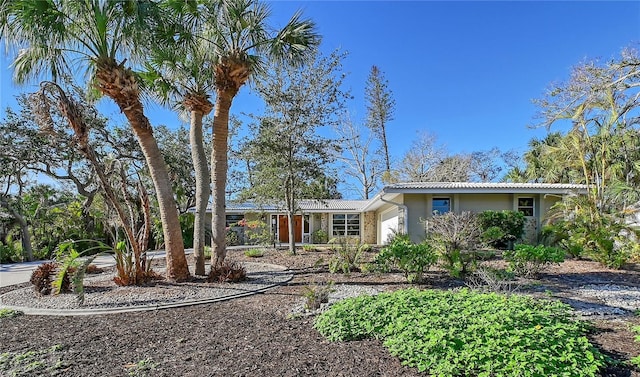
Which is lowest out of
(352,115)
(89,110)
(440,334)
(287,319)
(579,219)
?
(287,319)

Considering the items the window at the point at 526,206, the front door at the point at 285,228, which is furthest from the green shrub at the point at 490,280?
the front door at the point at 285,228

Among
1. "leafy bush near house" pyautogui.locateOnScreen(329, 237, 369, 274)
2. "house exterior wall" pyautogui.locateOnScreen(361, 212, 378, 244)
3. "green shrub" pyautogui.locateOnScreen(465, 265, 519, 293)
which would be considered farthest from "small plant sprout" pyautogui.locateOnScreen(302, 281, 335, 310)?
"house exterior wall" pyautogui.locateOnScreen(361, 212, 378, 244)

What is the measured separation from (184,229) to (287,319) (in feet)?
58.0

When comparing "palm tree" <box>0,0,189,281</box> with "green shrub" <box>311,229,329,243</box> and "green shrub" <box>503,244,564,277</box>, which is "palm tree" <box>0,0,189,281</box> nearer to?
"green shrub" <box>503,244,564,277</box>

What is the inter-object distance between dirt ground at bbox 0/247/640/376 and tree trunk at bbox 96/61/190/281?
238cm

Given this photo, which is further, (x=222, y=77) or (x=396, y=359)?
(x=222, y=77)

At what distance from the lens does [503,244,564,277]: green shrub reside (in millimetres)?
7734

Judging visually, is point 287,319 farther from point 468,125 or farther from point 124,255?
point 468,125

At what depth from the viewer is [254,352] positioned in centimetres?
393

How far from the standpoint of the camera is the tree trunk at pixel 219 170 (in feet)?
28.5

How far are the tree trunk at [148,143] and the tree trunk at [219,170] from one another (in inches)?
35.5

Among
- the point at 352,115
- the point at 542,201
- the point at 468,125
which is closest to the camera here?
the point at 542,201

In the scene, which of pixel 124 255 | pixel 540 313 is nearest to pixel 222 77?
pixel 124 255

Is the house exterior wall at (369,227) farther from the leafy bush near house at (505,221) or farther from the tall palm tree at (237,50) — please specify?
the tall palm tree at (237,50)
